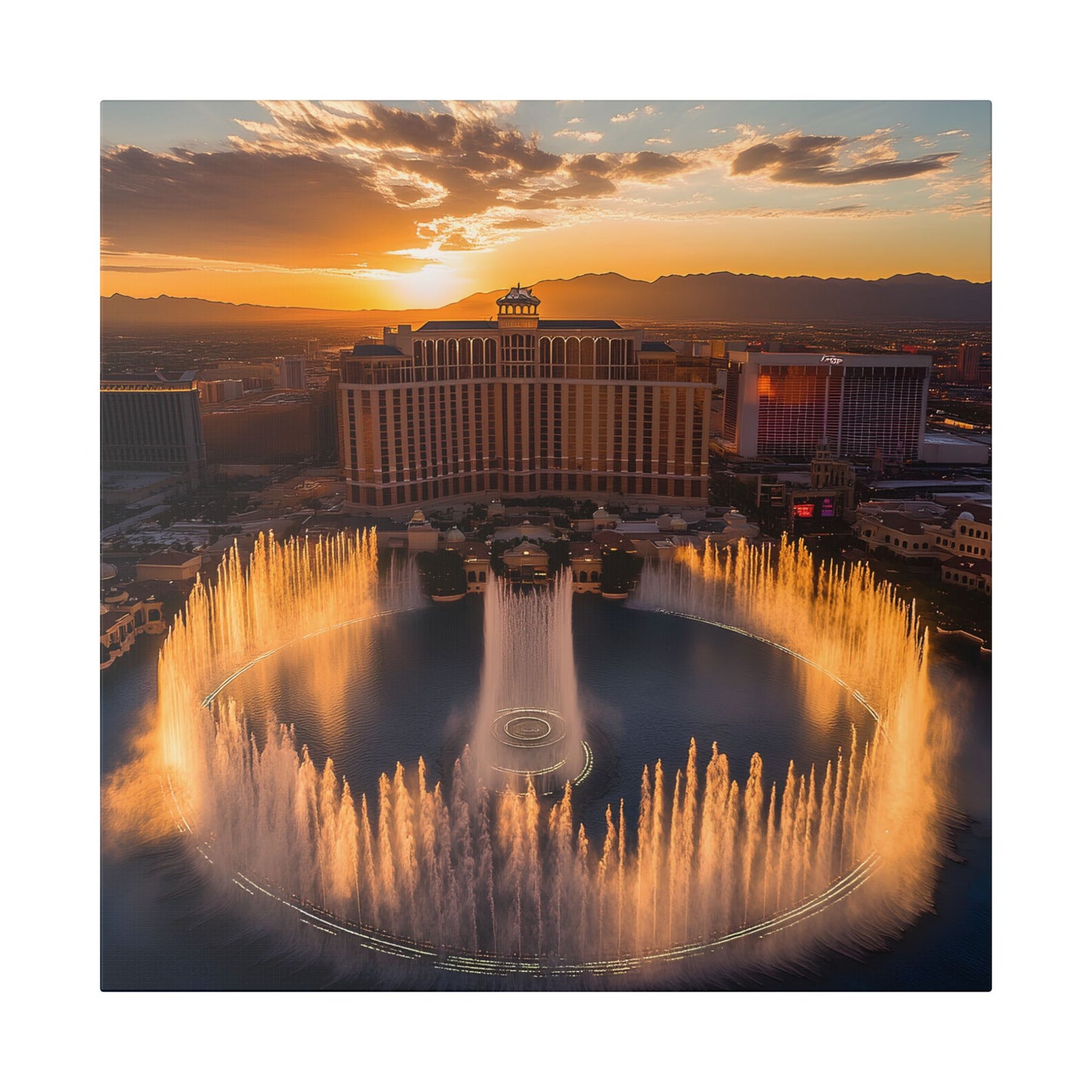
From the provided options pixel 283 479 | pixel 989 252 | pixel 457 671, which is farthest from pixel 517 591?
pixel 989 252

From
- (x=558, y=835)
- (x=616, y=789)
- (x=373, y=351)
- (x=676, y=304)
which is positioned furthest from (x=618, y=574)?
(x=373, y=351)

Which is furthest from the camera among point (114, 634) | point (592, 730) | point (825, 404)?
point (825, 404)

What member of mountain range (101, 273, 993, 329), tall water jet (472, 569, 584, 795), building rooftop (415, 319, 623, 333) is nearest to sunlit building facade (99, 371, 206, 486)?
mountain range (101, 273, 993, 329)

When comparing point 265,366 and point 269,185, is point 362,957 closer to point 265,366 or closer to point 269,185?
point 269,185

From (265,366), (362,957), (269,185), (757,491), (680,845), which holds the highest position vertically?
(269,185)

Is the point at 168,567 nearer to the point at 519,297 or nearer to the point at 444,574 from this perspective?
the point at 444,574
